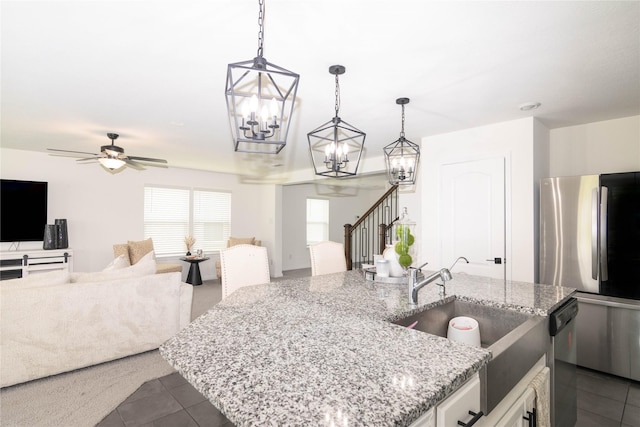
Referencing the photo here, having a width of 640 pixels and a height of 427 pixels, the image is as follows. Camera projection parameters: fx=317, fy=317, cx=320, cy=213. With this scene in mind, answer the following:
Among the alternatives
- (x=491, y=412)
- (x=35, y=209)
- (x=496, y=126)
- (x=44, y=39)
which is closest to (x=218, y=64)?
(x=44, y=39)

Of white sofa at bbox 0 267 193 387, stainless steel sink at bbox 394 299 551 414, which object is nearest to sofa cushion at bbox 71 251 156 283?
white sofa at bbox 0 267 193 387

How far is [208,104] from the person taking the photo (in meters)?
3.05

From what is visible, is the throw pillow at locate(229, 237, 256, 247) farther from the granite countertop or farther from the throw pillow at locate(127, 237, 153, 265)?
the granite countertop

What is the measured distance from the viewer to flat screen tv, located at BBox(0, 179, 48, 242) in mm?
4855

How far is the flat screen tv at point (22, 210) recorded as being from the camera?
15.9 ft

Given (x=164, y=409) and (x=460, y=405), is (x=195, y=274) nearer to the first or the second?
(x=164, y=409)

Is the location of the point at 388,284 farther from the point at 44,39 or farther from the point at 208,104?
the point at 44,39

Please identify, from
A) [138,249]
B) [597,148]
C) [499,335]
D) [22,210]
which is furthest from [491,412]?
[22,210]

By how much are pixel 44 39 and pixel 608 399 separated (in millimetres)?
4769

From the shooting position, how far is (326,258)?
3125 millimetres

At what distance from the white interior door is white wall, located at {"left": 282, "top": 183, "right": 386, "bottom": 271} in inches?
195

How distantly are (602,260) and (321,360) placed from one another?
123 inches

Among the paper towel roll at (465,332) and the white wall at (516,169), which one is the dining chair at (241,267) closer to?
the paper towel roll at (465,332)

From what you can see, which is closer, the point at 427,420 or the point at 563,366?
the point at 427,420
